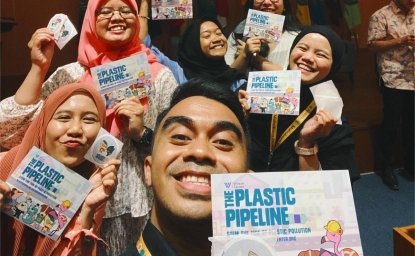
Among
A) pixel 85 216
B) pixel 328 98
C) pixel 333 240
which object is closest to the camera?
pixel 333 240

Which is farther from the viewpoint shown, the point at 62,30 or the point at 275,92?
the point at 275,92

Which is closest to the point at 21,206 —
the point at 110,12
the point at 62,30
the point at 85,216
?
the point at 85,216

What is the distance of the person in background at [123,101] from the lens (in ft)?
5.20

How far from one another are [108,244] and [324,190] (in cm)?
98

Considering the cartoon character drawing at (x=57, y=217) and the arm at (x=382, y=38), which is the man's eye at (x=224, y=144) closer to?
the cartoon character drawing at (x=57, y=217)

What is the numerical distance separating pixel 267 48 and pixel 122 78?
0.99 m

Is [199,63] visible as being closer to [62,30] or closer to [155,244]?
[62,30]

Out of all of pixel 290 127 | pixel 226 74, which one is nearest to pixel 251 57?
pixel 226 74

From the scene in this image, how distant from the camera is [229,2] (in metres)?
3.95

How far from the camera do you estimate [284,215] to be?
40.0 inches

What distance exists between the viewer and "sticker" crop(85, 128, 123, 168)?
4.49ft

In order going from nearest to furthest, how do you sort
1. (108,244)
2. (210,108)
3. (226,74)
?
(210,108) < (108,244) < (226,74)

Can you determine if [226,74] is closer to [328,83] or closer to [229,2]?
[328,83]

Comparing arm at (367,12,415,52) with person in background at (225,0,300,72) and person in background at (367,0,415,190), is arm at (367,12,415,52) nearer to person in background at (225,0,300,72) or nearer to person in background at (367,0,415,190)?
person in background at (367,0,415,190)
